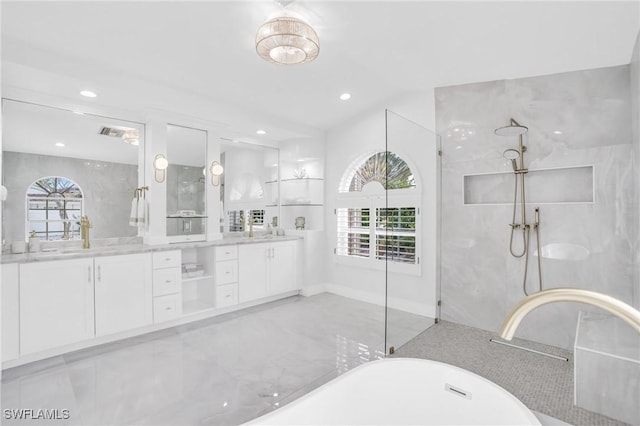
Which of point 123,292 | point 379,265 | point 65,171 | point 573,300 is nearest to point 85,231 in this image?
point 65,171

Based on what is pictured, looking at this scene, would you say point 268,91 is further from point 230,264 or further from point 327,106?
point 230,264

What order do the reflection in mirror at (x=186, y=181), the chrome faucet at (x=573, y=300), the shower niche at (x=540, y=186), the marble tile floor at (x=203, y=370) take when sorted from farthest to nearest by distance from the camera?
the reflection in mirror at (x=186, y=181) < the shower niche at (x=540, y=186) < the marble tile floor at (x=203, y=370) < the chrome faucet at (x=573, y=300)

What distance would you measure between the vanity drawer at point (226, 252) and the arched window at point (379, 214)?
1620 mm

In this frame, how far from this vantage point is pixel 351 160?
477cm

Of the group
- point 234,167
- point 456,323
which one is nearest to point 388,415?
point 456,323

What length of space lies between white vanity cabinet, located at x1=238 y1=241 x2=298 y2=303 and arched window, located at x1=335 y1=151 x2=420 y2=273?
32.2 inches

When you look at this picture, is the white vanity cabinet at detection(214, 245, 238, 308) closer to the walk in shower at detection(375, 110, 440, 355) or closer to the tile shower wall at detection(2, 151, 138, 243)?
the tile shower wall at detection(2, 151, 138, 243)

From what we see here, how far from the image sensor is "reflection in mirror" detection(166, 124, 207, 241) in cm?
386

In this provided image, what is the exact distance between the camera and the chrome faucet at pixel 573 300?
76 cm

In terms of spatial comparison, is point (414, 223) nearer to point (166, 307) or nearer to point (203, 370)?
point (203, 370)

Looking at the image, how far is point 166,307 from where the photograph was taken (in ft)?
11.3

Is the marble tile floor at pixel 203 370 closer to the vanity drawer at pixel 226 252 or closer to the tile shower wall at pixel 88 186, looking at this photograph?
the vanity drawer at pixel 226 252

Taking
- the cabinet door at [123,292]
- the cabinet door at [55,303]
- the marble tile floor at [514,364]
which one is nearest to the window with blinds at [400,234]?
the marble tile floor at [514,364]

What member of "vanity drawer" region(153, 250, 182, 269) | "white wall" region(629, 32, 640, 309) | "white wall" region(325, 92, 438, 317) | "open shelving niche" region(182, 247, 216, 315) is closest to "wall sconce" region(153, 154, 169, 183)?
"vanity drawer" region(153, 250, 182, 269)
